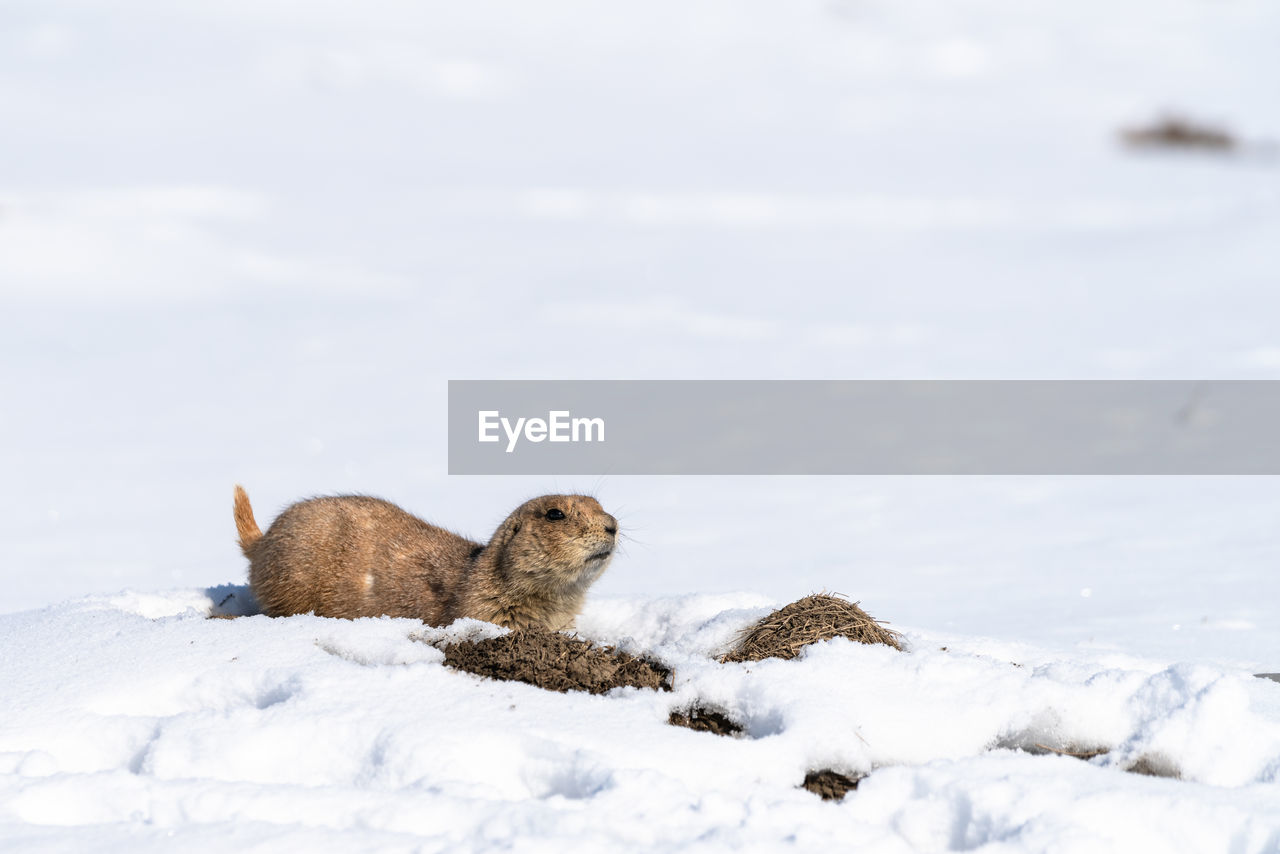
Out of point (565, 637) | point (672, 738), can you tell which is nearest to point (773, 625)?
point (565, 637)

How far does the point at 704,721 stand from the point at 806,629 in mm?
932

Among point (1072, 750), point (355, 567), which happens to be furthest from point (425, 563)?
point (1072, 750)

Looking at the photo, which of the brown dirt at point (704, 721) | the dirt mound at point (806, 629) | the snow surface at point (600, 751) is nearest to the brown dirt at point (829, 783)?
the snow surface at point (600, 751)

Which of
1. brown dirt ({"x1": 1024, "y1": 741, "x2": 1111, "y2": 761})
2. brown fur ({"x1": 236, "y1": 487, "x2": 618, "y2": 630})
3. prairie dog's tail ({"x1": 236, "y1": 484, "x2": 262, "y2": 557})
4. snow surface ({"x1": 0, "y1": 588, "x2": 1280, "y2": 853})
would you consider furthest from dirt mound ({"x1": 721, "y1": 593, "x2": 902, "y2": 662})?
prairie dog's tail ({"x1": 236, "y1": 484, "x2": 262, "y2": 557})

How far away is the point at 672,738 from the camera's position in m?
4.61

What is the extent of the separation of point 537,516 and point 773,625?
5.41 ft

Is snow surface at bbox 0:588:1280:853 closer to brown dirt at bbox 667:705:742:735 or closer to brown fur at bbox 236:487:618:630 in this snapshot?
brown dirt at bbox 667:705:742:735

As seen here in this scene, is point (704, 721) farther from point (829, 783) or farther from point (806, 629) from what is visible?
point (806, 629)

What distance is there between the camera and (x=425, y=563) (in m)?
7.29

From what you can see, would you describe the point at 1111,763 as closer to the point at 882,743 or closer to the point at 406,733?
the point at 882,743

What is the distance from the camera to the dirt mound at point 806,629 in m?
5.72

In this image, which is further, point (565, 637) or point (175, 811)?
point (565, 637)

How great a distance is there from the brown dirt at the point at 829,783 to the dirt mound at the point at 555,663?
3.10ft

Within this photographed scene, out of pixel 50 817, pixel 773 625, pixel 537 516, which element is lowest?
pixel 50 817
